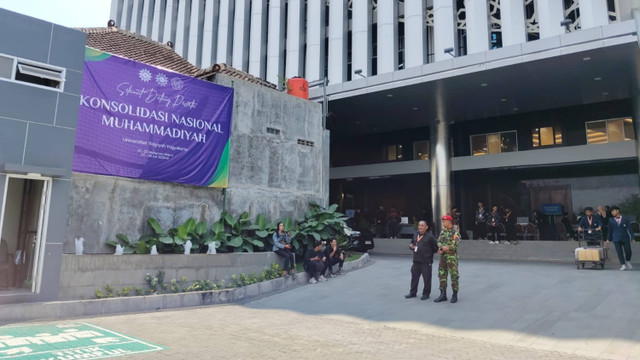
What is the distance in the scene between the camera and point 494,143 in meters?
24.0

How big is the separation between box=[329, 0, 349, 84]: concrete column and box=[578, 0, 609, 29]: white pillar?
11.6 metres

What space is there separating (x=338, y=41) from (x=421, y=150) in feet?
26.5

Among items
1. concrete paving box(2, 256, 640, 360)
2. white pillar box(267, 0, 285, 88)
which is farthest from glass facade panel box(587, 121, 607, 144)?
white pillar box(267, 0, 285, 88)

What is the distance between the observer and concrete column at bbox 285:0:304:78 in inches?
1054

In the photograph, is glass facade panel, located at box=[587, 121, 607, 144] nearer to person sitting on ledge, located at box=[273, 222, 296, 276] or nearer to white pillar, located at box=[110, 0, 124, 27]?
person sitting on ledge, located at box=[273, 222, 296, 276]

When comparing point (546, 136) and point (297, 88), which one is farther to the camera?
point (546, 136)

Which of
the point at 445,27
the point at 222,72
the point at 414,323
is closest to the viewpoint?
the point at 414,323

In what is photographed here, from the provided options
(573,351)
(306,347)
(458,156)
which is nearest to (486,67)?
(458,156)

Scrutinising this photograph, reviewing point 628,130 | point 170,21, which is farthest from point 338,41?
Answer: point 170,21

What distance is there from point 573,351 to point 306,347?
370 centimetres

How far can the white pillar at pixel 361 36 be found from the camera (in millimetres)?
23734

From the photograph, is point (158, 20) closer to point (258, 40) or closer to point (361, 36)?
point (258, 40)

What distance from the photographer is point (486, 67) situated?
15.3 m

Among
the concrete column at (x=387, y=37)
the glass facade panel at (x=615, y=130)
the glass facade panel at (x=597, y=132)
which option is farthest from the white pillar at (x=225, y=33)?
the glass facade panel at (x=615, y=130)
